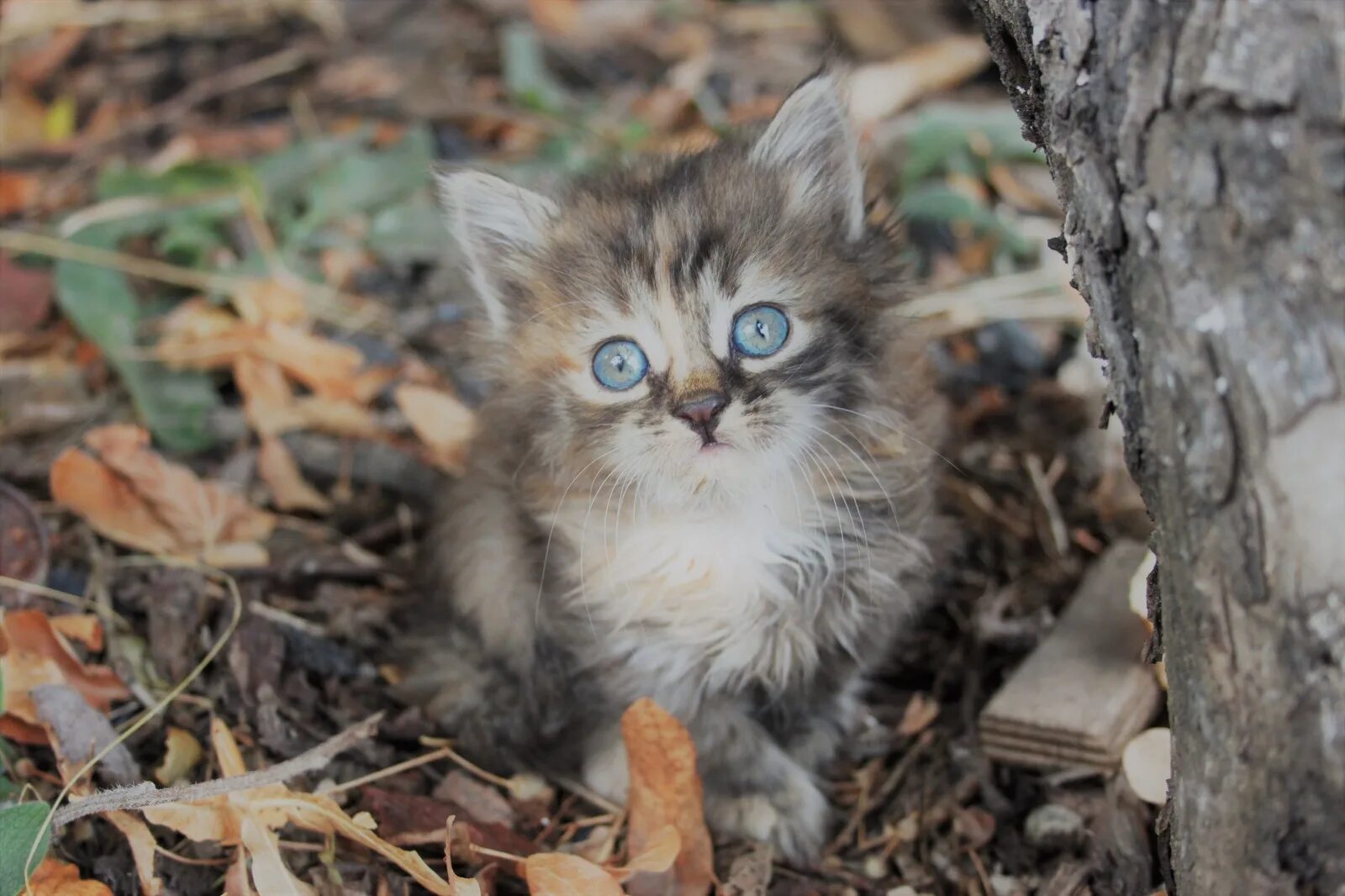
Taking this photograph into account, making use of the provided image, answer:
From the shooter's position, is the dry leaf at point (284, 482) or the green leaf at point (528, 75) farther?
the green leaf at point (528, 75)

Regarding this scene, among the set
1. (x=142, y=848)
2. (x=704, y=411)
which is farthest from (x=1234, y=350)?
(x=142, y=848)

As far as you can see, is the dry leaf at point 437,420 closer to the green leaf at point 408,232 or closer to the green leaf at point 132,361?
the green leaf at point 132,361

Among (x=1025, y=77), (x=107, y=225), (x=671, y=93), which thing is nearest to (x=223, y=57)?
(x=107, y=225)

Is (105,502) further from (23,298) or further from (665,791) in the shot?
(665,791)

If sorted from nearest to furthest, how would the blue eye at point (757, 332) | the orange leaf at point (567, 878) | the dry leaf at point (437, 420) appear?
the orange leaf at point (567, 878) < the blue eye at point (757, 332) < the dry leaf at point (437, 420)

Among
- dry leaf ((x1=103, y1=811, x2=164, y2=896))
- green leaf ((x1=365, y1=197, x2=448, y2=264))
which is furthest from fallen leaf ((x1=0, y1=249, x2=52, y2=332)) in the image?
dry leaf ((x1=103, y1=811, x2=164, y2=896))

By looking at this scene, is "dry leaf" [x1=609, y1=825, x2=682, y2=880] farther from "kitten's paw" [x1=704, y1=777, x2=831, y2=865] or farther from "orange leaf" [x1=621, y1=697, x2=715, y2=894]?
"kitten's paw" [x1=704, y1=777, x2=831, y2=865]

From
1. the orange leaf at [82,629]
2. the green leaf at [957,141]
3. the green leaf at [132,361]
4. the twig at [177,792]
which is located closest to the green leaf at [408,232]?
the green leaf at [132,361]
